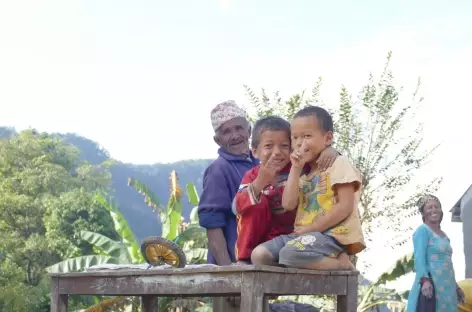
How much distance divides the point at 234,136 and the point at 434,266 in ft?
10.4

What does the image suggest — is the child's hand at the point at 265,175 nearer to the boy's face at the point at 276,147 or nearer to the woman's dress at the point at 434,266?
the boy's face at the point at 276,147

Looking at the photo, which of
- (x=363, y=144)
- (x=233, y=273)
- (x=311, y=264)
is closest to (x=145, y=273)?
(x=233, y=273)

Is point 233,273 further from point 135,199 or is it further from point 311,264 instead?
point 135,199

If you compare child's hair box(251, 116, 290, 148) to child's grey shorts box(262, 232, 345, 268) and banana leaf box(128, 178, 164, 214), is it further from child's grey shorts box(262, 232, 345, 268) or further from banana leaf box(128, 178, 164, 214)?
banana leaf box(128, 178, 164, 214)

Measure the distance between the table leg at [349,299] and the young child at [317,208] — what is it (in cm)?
5

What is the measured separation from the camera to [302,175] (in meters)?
2.81

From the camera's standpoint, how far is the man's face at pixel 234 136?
3.40 metres

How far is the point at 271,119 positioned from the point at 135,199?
6808 centimetres

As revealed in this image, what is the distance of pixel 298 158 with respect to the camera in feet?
8.57

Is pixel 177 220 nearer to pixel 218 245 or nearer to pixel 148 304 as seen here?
pixel 148 304

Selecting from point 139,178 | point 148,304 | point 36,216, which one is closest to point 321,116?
point 148,304

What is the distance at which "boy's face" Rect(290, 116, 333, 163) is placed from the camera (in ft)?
8.80

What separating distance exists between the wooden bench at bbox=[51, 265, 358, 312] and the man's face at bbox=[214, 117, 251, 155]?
98 cm

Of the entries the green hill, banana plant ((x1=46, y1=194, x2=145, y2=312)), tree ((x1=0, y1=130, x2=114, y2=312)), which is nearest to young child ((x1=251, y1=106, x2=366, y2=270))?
banana plant ((x1=46, y1=194, x2=145, y2=312))
